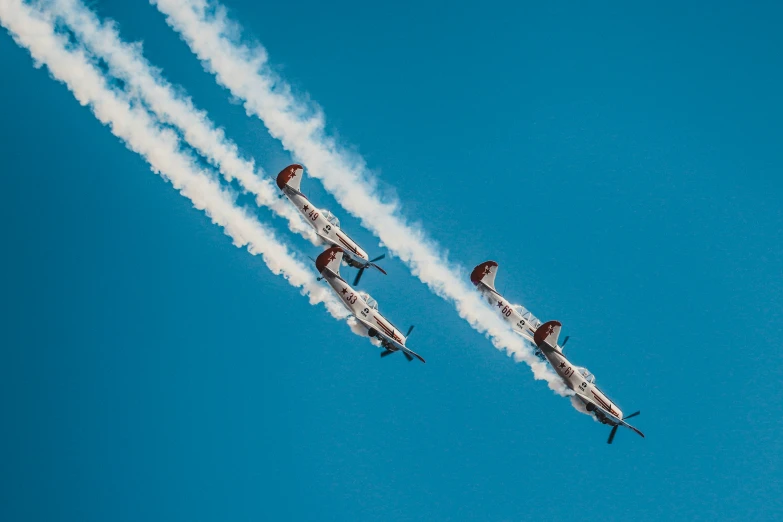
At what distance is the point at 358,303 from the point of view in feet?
370

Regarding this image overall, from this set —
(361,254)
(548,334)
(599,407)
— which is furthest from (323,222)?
(599,407)

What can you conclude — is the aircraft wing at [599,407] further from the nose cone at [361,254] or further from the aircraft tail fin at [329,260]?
the aircraft tail fin at [329,260]

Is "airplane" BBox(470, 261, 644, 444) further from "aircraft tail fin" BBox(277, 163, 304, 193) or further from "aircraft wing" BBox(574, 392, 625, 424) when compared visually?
"aircraft tail fin" BBox(277, 163, 304, 193)

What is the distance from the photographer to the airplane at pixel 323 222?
11450cm

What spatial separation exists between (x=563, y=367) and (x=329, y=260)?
13649mm

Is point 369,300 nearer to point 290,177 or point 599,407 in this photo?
point 290,177

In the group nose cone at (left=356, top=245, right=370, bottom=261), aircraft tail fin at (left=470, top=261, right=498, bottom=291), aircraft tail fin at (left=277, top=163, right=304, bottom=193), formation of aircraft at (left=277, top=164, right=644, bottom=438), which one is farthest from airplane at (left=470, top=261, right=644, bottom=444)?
aircraft tail fin at (left=277, top=163, right=304, bottom=193)

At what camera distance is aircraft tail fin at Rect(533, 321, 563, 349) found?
114625 millimetres

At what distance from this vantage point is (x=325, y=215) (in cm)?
11469

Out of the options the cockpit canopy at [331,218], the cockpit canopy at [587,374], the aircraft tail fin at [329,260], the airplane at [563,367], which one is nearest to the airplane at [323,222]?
the cockpit canopy at [331,218]

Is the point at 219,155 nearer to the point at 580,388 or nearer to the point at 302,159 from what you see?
the point at 302,159

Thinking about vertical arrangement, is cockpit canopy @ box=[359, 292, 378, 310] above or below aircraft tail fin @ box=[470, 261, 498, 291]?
below

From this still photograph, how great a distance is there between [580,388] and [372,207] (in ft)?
47.9

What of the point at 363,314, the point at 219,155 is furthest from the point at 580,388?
the point at 219,155
